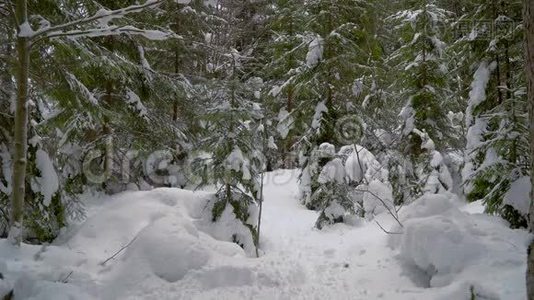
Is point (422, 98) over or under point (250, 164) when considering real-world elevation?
over

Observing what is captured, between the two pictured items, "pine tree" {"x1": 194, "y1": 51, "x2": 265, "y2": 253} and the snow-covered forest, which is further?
"pine tree" {"x1": 194, "y1": 51, "x2": 265, "y2": 253}

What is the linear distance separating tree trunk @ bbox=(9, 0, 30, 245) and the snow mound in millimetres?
5774

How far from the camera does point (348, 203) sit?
10398 millimetres

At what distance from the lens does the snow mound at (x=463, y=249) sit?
5.30m

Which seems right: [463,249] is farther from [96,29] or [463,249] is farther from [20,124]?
[20,124]

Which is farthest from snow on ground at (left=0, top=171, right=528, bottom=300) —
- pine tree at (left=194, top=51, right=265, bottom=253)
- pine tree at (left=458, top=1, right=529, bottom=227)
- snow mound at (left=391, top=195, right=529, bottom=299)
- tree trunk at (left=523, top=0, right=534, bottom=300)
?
tree trunk at (left=523, top=0, right=534, bottom=300)

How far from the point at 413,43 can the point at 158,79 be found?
675 centimetres

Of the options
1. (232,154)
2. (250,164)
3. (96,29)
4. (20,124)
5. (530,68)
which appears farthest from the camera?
(250,164)

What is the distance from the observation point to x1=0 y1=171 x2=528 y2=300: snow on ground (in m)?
5.43

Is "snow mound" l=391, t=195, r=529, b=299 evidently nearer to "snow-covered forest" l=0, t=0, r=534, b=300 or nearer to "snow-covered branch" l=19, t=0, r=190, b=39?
"snow-covered forest" l=0, t=0, r=534, b=300

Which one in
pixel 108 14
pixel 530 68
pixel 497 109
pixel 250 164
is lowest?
pixel 250 164

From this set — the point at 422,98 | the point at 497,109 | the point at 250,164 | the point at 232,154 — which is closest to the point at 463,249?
the point at 497,109

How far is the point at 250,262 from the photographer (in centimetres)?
691

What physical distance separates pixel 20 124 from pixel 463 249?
6.27m
